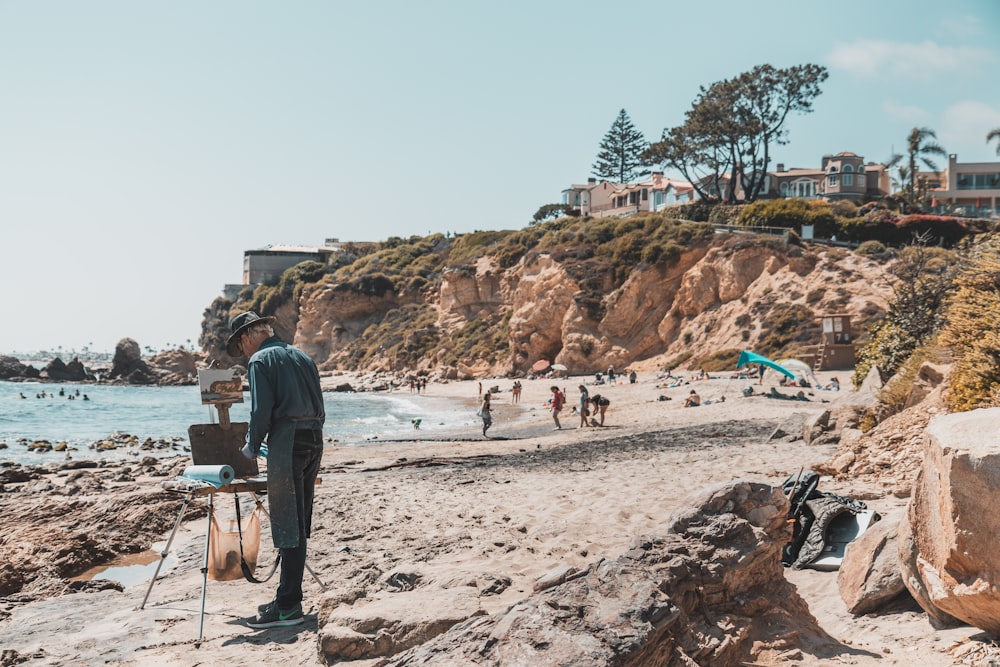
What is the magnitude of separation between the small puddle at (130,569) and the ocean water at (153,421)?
44.4 feet

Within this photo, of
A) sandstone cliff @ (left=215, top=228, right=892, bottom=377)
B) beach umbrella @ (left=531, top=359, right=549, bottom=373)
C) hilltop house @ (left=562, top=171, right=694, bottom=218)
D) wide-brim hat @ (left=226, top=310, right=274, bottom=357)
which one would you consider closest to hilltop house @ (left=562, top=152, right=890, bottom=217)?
hilltop house @ (left=562, top=171, right=694, bottom=218)

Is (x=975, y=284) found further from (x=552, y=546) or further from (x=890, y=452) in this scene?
(x=552, y=546)

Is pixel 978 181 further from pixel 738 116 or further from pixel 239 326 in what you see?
pixel 239 326

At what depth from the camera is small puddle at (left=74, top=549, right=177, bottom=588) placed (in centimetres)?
757

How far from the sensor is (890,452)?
803 cm

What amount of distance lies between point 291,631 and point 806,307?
134 feet

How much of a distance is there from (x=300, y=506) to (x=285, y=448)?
17.2 inches

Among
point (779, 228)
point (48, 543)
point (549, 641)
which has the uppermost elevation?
point (779, 228)

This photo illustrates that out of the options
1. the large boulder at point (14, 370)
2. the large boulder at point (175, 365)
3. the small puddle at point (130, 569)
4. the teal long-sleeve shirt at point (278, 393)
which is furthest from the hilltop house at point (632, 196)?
the teal long-sleeve shirt at point (278, 393)

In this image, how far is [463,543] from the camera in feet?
23.0

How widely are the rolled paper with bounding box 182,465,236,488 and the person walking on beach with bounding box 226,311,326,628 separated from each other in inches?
10.4

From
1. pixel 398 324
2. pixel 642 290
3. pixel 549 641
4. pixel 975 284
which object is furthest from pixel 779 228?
pixel 549 641

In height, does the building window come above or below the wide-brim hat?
above

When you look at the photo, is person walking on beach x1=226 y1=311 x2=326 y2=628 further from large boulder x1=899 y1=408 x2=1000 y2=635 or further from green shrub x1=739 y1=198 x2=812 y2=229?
green shrub x1=739 y1=198 x2=812 y2=229
